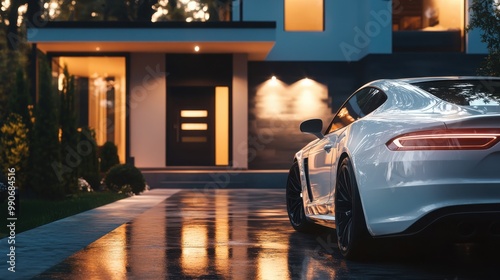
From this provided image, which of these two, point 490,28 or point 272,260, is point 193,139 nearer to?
point 490,28

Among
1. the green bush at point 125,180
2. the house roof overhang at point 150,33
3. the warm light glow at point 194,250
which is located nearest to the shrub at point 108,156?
the house roof overhang at point 150,33

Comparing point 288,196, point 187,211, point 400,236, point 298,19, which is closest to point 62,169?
point 187,211

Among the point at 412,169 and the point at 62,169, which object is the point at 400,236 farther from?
the point at 62,169

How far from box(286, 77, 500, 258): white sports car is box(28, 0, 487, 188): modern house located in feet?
56.1

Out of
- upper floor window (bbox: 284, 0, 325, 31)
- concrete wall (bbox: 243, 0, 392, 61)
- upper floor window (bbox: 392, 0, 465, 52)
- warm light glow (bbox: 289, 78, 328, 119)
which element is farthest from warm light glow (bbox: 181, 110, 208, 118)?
upper floor window (bbox: 392, 0, 465, 52)

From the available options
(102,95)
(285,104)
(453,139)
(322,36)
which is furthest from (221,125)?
(453,139)

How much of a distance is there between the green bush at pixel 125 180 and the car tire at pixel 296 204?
969cm

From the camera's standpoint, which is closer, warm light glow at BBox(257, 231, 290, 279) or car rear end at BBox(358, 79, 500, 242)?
car rear end at BBox(358, 79, 500, 242)

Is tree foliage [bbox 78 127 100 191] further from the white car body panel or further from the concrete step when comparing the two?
the white car body panel

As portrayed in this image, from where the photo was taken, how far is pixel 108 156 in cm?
2388

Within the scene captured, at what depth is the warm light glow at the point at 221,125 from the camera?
26.4m

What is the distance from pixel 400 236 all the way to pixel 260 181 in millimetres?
17325

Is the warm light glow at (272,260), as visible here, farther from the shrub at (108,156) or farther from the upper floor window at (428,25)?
the upper floor window at (428,25)

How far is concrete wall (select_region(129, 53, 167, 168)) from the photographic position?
26188 millimetres
